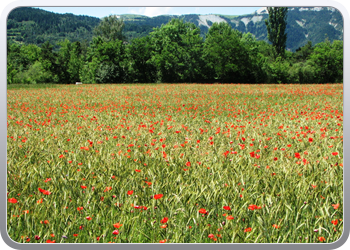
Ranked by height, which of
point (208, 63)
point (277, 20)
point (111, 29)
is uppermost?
point (111, 29)

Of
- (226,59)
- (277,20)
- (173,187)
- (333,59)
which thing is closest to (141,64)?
(226,59)

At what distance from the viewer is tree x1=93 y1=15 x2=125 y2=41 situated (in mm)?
45094

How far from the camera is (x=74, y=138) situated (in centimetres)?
465

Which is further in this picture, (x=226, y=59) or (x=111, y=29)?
(x=111, y=29)

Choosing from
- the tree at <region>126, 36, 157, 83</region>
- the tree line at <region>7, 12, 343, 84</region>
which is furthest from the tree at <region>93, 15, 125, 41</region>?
the tree at <region>126, 36, 157, 83</region>

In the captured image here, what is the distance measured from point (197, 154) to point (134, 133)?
1.69 metres

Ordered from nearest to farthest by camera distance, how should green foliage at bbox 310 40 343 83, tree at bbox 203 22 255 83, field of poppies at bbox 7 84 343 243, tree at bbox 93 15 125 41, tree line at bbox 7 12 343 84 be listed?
field of poppies at bbox 7 84 343 243
green foliage at bbox 310 40 343 83
tree line at bbox 7 12 343 84
tree at bbox 203 22 255 83
tree at bbox 93 15 125 41

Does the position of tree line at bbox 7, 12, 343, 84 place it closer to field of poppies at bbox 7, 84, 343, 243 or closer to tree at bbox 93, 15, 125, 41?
field of poppies at bbox 7, 84, 343, 243

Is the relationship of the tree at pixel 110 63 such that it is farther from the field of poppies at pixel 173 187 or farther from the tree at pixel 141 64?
the field of poppies at pixel 173 187

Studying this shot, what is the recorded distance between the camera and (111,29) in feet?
151

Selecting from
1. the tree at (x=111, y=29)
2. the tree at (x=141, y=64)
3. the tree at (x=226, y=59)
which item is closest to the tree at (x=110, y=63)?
the tree at (x=141, y=64)

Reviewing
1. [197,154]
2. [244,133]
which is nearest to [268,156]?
[197,154]

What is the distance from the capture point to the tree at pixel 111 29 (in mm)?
45094

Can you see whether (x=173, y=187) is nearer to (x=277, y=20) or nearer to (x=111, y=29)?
(x=277, y=20)
